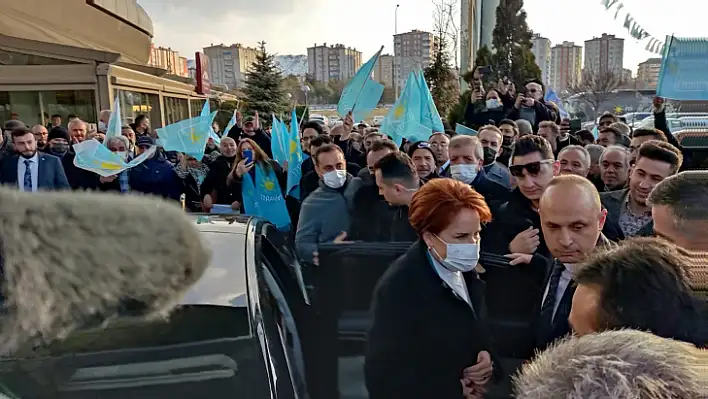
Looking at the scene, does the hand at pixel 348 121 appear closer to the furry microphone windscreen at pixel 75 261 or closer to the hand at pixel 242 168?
the hand at pixel 242 168

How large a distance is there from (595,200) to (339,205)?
1.94m

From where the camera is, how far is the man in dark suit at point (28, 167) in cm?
580

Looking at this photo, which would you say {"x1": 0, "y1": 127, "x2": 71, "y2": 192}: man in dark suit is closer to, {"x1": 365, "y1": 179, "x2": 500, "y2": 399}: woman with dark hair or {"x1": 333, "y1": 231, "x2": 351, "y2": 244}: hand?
{"x1": 333, "y1": 231, "x2": 351, "y2": 244}: hand

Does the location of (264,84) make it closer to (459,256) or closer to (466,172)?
(466,172)

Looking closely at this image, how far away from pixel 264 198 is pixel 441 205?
3291 mm

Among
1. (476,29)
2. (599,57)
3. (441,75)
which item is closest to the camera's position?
(476,29)

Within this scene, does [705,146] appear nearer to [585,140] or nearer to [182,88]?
[585,140]

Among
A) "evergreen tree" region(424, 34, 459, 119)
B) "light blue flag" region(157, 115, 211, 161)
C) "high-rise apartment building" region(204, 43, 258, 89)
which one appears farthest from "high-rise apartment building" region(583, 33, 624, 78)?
"high-rise apartment building" region(204, 43, 258, 89)

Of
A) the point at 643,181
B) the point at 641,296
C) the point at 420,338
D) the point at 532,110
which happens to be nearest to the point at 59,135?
the point at 532,110

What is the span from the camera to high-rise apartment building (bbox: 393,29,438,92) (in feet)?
68.2

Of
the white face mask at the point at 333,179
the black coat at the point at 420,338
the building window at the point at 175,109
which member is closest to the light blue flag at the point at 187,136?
the white face mask at the point at 333,179

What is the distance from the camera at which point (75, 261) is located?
0.85 meters

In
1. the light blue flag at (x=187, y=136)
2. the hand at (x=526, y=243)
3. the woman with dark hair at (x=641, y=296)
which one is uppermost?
the light blue flag at (x=187, y=136)

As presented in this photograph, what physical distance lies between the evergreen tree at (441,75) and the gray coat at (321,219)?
16.6 metres
